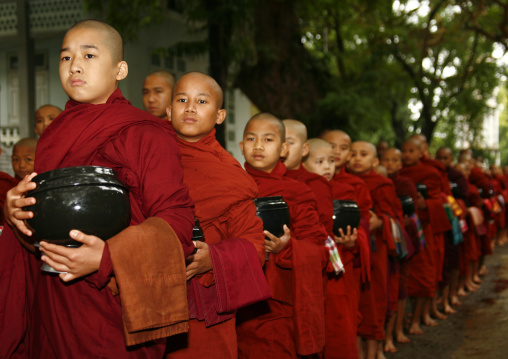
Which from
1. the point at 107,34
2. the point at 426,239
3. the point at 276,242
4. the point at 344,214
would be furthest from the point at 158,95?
the point at 426,239

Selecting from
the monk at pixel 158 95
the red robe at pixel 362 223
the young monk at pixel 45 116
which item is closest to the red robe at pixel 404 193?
the red robe at pixel 362 223

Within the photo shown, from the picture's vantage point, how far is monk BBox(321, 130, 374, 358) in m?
4.15

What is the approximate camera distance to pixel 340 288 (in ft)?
13.2

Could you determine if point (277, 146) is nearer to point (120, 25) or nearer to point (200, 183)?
point (200, 183)

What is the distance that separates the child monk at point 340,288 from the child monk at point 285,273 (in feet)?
2.02

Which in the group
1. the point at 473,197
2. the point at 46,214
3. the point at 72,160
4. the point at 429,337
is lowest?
the point at 429,337

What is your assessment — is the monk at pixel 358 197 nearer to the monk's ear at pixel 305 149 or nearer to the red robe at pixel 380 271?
the red robe at pixel 380 271

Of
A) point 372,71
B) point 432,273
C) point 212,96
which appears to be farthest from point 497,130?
point 212,96

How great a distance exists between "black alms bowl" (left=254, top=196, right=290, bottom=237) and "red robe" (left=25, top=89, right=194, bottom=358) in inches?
37.2

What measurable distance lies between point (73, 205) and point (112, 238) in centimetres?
16

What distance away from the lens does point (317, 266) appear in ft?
10.7

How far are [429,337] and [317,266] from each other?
3138 millimetres

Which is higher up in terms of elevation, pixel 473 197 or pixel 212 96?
pixel 212 96

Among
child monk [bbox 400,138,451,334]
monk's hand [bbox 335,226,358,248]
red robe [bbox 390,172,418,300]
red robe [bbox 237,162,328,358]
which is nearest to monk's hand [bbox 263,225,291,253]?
red robe [bbox 237,162,328,358]
